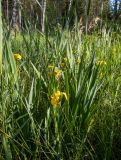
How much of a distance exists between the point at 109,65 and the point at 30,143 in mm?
1002

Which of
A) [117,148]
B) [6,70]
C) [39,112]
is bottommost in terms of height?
[117,148]

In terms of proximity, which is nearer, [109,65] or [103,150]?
[103,150]

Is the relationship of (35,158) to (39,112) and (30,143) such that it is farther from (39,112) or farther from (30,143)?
(39,112)

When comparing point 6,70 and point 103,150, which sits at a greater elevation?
point 6,70

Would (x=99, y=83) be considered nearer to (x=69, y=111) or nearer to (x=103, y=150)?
(x=69, y=111)

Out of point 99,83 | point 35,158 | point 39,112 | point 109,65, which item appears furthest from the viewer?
point 109,65

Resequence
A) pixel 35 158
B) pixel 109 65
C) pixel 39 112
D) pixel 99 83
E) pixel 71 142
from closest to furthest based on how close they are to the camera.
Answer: pixel 35 158
pixel 71 142
pixel 39 112
pixel 99 83
pixel 109 65

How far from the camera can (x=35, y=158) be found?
3.83 ft

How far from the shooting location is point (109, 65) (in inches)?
83.5

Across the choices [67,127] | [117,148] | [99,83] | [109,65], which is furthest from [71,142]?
[109,65]

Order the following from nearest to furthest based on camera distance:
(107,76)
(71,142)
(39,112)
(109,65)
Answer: (71,142), (39,112), (107,76), (109,65)

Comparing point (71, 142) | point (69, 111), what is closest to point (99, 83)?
point (69, 111)

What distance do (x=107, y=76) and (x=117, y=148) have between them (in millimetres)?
604

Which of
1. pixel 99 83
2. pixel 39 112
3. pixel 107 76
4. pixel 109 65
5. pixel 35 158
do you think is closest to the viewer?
pixel 35 158
